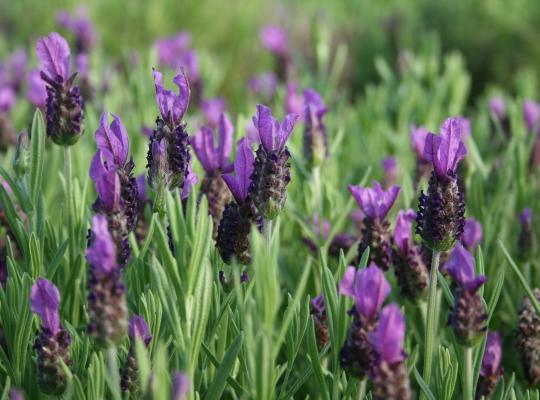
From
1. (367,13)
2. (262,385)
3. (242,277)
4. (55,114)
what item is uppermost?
(367,13)

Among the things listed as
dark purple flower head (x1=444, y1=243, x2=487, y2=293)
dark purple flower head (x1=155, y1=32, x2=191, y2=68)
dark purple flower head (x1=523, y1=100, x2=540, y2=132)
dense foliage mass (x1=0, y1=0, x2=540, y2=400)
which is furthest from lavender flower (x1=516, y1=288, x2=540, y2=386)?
dark purple flower head (x1=155, y1=32, x2=191, y2=68)

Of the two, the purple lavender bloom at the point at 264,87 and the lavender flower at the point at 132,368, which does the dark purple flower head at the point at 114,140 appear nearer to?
the lavender flower at the point at 132,368

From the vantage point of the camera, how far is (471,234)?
1862 mm

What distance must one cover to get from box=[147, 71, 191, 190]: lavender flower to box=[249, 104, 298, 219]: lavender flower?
14 centimetres

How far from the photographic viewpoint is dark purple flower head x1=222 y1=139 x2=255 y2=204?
4.57ft

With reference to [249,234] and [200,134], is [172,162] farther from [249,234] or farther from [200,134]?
[200,134]

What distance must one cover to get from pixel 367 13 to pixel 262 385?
17.9 ft

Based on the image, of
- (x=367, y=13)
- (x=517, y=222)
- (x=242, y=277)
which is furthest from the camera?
(x=367, y=13)

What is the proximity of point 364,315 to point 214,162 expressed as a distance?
27.1 inches

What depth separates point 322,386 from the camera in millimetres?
1386

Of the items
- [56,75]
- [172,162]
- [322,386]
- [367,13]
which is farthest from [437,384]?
[367,13]

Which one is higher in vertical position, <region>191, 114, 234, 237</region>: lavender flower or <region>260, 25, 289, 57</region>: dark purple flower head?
<region>260, 25, 289, 57</region>: dark purple flower head

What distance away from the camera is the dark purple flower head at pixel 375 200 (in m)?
1.60

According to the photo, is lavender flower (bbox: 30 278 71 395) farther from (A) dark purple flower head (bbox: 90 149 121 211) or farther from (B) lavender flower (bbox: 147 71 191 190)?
(B) lavender flower (bbox: 147 71 191 190)
